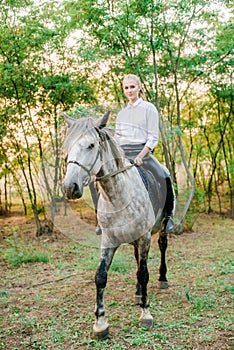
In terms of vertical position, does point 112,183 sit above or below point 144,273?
above

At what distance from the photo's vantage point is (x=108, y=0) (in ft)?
24.1

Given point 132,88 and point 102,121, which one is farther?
point 132,88

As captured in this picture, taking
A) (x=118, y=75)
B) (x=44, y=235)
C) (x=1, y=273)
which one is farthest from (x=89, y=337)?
(x=118, y=75)

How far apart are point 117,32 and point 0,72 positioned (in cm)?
253

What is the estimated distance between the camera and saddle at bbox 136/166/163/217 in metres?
4.15

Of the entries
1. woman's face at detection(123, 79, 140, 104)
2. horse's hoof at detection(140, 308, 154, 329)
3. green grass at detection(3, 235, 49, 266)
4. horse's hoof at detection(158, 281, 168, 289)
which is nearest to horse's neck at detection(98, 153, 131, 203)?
woman's face at detection(123, 79, 140, 104)

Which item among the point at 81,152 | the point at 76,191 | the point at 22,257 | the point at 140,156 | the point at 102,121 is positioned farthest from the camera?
the point at 22,257

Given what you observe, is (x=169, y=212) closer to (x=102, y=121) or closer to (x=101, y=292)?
(x=101, y=292)

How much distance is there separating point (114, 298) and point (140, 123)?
2.30 metres

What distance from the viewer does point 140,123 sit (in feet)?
13.1

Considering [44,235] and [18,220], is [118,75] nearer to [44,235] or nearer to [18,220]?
[44,235]

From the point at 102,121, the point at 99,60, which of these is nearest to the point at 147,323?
the point at 102,121

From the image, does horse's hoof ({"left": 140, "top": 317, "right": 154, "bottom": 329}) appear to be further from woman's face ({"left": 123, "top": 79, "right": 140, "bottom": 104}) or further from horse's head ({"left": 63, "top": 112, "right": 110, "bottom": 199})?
woman's face ({"left": 123, "top": 79, "right": 140, "bottom": 104})

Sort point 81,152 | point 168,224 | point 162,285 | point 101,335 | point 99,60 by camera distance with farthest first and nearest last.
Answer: point 99,60 → point 162,285 → point 168,224 → point 101,335 → point 81,152
